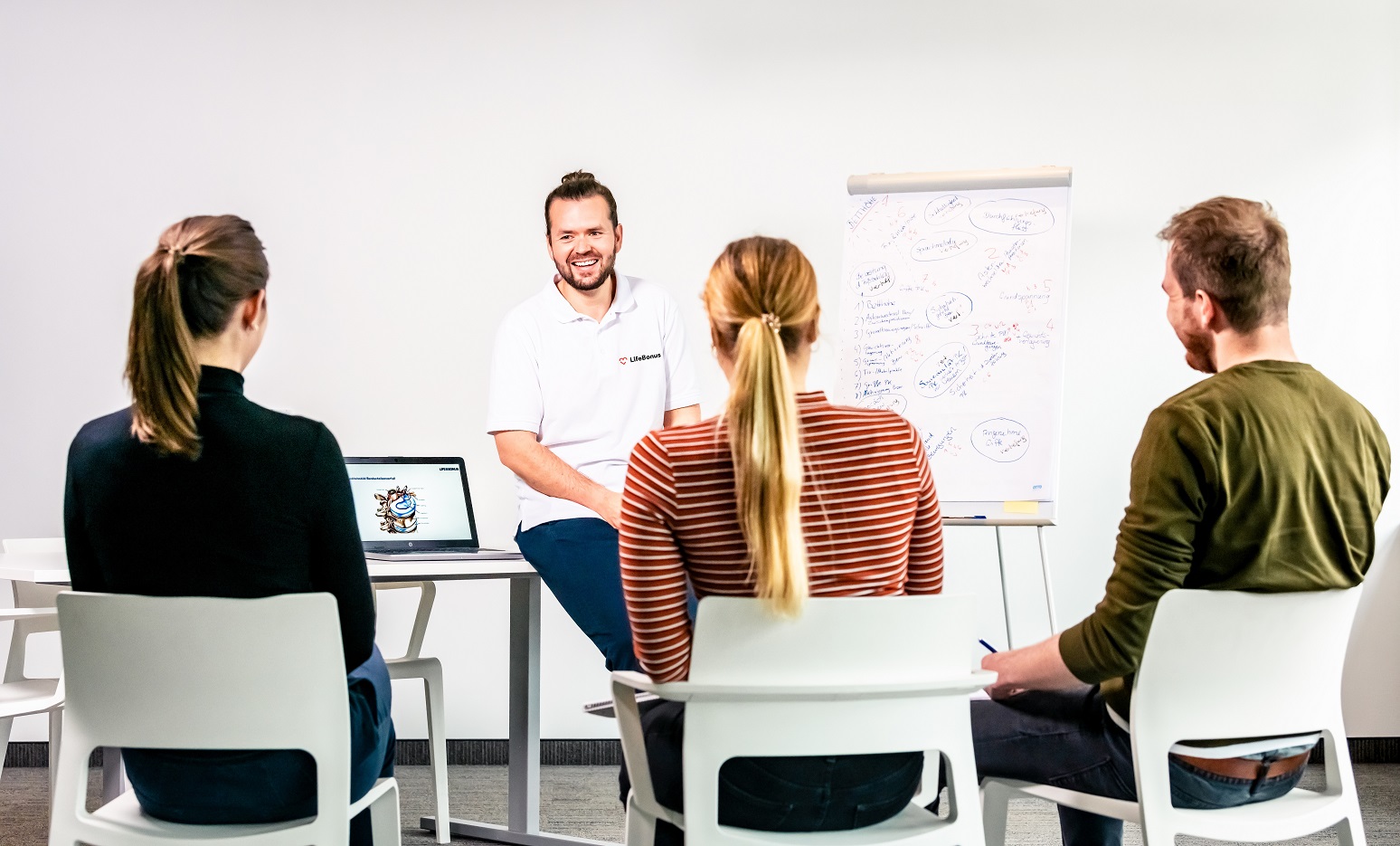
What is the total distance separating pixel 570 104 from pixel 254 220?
1190mm

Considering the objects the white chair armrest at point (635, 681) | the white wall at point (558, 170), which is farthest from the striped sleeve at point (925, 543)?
the white wall at point (558, 170)

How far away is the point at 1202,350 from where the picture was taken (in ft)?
6.17

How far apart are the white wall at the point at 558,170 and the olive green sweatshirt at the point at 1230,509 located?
2.40 m

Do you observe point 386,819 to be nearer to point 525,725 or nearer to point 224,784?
point 224,784

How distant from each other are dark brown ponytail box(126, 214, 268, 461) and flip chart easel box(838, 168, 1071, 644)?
212 cm

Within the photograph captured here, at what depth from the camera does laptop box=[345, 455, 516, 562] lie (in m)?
2.80

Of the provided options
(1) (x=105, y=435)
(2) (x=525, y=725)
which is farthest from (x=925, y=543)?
(2) (x=525, y=725)

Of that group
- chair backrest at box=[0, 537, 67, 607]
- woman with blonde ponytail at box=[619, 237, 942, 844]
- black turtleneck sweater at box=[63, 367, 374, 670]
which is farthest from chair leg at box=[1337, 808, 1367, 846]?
chair backrest at box=[0, 537, 67, 607]

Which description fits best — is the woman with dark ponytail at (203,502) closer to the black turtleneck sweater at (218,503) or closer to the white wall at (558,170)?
the black turtleneck sweater at (218,503)

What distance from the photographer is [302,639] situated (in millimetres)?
1481

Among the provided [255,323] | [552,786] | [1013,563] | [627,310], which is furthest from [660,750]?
[1013,563]

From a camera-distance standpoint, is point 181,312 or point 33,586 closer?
point 181,312

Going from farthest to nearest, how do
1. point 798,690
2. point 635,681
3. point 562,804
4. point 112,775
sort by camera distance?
point 562,804, point 112,775, point 635,681, point 798,690

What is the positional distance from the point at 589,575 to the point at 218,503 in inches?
42.2
